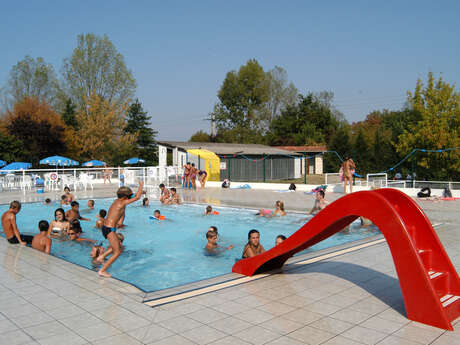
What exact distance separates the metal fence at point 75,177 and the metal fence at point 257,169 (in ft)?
14.5

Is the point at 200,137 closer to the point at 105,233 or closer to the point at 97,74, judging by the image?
the point at 97,74

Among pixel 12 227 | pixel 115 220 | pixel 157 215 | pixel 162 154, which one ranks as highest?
pixel 162 154

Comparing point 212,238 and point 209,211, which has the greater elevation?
point 209,211

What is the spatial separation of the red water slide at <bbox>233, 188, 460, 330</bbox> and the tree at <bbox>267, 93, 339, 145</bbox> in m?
46.3

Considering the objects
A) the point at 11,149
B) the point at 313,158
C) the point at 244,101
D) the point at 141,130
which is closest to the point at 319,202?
the point at 11,149

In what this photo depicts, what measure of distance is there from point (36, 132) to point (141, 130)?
17.6 m

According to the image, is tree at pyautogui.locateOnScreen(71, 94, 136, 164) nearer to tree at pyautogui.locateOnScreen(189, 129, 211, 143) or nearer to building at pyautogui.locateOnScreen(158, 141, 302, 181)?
building at pyautogui.locateOnScreen(158, 141, 302, 181)

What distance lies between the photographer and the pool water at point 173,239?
26.0ft

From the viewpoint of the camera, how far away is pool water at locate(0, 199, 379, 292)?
312 inches

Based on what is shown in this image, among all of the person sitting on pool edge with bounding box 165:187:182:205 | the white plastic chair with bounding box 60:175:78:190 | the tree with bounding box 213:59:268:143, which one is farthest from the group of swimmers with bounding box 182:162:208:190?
the tree with bounding box 213:59:268:143

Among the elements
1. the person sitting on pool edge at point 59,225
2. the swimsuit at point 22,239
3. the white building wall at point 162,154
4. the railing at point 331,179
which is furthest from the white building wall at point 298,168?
the swimsuit at point 22,239

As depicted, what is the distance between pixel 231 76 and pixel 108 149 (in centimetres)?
2464

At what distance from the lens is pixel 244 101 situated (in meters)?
57.7

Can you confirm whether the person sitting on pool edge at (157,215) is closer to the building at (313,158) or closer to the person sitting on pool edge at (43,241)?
the person sitting on pool edge at (43,241)
